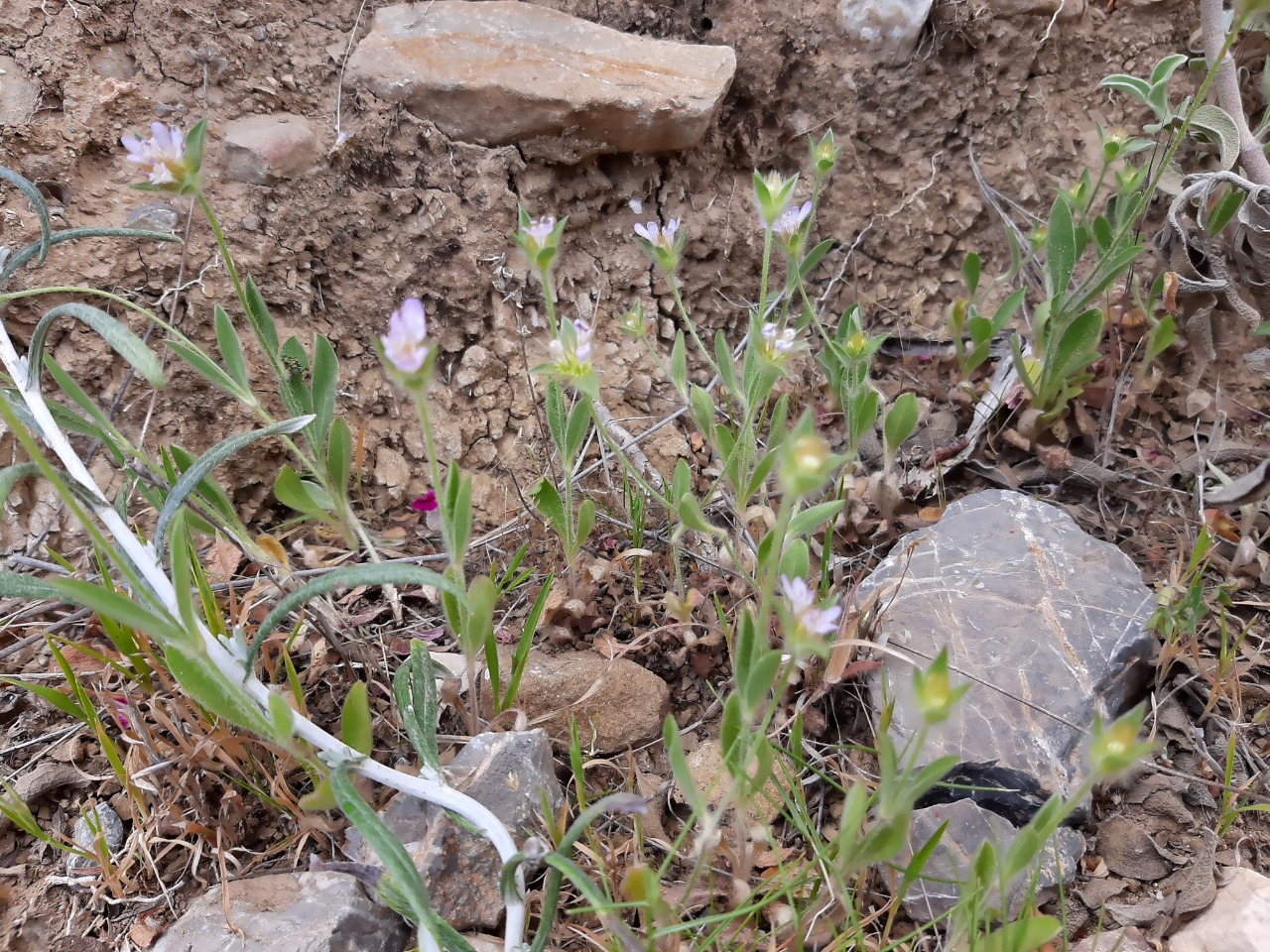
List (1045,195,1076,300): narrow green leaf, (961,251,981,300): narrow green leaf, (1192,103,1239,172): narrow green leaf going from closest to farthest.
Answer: (1045,195,1076,300): narrow green leaf → (1192,103,1239,172): narrow green leaf → (961,251,981,300): narrow green leaf

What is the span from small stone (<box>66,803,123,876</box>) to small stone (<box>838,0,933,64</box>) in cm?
287

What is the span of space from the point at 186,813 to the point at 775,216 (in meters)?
1.64

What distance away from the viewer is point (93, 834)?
161 centimetres

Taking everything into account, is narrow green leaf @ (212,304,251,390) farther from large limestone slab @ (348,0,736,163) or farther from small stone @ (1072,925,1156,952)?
small stone @ (1072,925,1156,952)

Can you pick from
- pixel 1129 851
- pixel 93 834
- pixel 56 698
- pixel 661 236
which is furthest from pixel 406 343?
pixel 1129 851

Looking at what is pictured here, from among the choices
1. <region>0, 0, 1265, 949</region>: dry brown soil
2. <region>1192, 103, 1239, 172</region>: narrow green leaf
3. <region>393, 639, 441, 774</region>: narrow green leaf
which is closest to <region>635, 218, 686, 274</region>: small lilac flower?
<region>0, 0, 1265, 949</region>: dry brown soil

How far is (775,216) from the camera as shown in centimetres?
170

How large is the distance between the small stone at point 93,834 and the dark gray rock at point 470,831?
0.50 m

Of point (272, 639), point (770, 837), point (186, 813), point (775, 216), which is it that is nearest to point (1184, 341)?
point (775, 216)

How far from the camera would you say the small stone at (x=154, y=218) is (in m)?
2.03

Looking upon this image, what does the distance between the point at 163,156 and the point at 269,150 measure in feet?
2.44

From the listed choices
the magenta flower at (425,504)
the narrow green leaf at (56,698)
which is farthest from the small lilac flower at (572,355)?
the narrow green leaf at (56,698)

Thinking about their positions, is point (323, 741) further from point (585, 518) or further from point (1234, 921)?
point (1234, 921)

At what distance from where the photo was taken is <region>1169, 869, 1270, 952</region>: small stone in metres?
1.46
